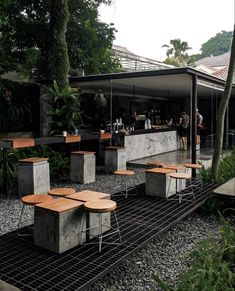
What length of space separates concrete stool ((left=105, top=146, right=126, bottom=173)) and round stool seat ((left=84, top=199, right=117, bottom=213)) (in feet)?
16.1

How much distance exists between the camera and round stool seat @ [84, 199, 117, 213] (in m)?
3.45

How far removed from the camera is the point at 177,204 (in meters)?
5.28

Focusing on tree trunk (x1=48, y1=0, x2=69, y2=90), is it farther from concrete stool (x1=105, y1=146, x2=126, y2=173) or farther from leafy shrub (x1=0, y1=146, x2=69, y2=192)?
concrete stool (x1=105, y1=146, x2=126, y2=173)

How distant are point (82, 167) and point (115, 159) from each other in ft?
4.40

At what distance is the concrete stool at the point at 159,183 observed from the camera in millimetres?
5582

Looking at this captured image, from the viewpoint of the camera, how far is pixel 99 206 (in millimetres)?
3529

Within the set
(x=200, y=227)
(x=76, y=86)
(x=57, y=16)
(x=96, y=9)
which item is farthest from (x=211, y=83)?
(x=96, y=9)

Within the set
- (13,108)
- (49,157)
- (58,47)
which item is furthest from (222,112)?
(13,108)

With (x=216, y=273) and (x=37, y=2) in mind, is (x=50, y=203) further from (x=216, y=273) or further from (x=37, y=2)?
(x=37, y=2)

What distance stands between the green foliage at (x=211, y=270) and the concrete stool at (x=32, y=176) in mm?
3800

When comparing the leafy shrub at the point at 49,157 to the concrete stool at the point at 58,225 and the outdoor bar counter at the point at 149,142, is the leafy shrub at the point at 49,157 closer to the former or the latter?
the outdoor bar counter at the point at 149,142

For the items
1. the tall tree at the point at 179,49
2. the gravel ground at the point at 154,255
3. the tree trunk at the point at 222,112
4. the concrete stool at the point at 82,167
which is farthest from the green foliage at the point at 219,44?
the gravel ground at the point at 154,255

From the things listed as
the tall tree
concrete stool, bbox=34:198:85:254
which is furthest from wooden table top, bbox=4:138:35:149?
the tall tree

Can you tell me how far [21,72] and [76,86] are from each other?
2.94 meters
